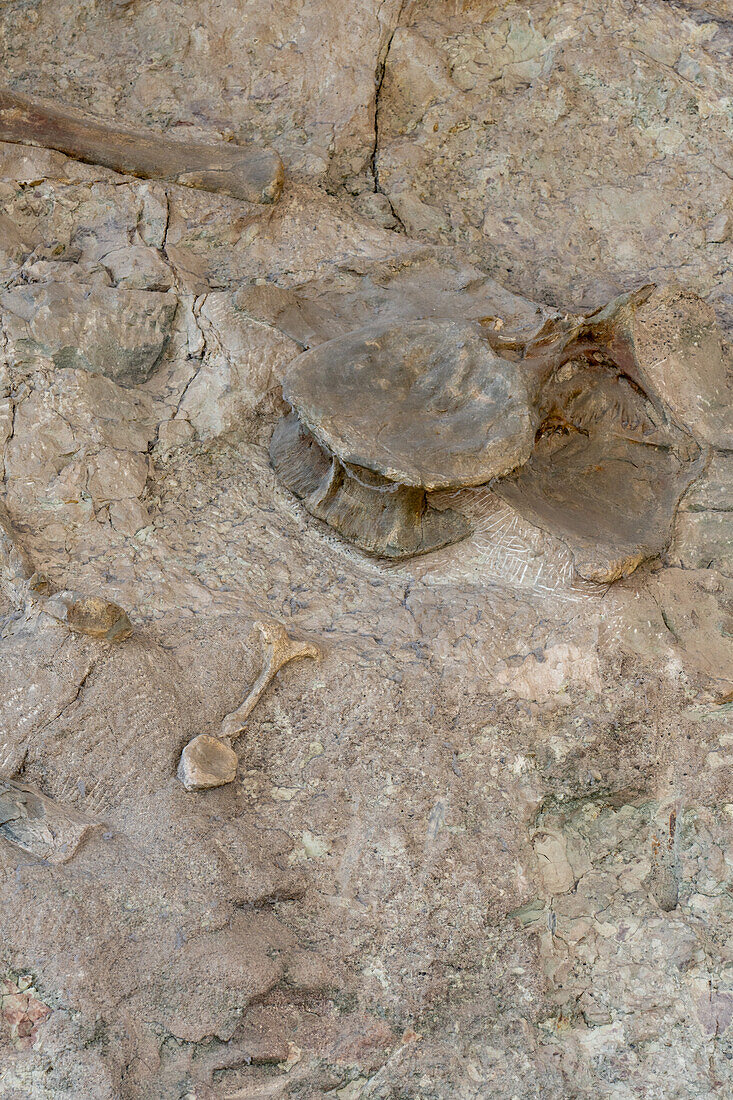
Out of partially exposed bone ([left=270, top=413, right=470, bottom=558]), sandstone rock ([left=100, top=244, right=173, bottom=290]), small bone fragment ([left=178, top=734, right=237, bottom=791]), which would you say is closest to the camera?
small bone fragment ([left=178, top=734, right=237, bottom=791])

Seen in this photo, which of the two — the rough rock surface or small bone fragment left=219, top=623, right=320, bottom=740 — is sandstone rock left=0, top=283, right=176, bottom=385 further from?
small bone fragment left=219, top=623, right=320, bottom=740

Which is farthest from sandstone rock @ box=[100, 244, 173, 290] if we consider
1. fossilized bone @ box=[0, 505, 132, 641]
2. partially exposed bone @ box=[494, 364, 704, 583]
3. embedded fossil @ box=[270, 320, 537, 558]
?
partially exposed bone @ box=[494, 364, 704, 583]

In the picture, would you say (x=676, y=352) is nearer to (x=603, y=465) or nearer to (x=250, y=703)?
(x=603, y=465)

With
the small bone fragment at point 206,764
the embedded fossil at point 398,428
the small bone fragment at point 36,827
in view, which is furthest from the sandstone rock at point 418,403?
the small bone fragment at point 36,827

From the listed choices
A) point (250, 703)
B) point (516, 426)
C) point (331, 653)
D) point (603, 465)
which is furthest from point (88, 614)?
point (603, 465)

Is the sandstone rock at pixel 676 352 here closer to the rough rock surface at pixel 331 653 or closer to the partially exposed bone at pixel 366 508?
the rough rock surface at pixel 331 653
